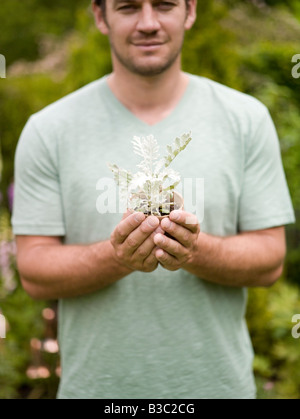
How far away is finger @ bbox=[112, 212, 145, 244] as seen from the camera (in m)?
1.51

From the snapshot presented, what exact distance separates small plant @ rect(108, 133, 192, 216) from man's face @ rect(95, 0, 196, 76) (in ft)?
1.94

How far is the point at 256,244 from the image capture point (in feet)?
6.80

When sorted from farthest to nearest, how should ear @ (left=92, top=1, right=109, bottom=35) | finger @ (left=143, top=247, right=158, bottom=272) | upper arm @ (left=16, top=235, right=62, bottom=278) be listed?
ear @ (left=92, top=1, right=109, bottom=35) < upper arm @ (left=16, top=235, right=62, bottom=278) < finger @ (left=143, top=247, right=158, bottom=272)

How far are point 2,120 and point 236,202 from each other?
3.43 m

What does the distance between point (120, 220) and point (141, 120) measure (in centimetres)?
40

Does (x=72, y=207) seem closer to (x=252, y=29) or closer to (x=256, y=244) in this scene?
(x=256, y=244)

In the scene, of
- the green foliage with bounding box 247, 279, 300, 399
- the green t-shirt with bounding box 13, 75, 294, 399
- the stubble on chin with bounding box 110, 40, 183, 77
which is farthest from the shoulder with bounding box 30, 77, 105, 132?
the green foliage with bounding box 247, 279, 300, 399

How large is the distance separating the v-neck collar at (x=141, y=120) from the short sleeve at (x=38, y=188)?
0.29 metres

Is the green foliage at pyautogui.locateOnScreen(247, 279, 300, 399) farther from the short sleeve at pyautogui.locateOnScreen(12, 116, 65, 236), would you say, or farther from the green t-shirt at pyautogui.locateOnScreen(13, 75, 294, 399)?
the short sleeve at pyautogui.locateOnScreen(12, 116, 65, 236)

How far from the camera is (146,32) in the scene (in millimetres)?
1995

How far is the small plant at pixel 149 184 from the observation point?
1.54 meters

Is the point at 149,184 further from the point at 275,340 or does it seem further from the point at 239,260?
the point at 275,340

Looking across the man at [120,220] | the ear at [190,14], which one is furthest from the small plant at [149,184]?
the ear at [190,14]

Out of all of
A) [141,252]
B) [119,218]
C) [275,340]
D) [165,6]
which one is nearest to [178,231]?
[141,252]
